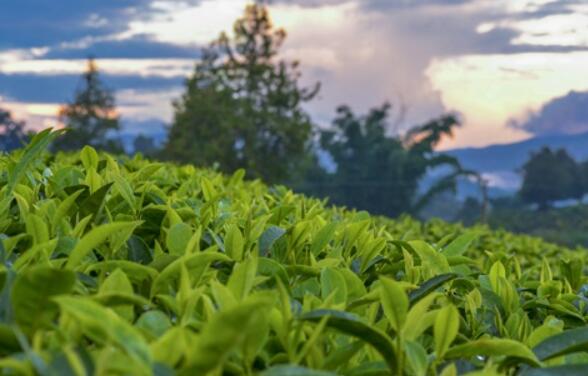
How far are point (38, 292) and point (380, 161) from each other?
5810 centimetres

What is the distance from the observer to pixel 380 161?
58812mm

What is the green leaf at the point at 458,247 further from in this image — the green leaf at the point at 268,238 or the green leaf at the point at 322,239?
the green leaf at the point at 268,238

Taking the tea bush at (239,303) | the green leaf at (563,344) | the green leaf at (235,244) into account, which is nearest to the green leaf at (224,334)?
the tea bush at (239,303)

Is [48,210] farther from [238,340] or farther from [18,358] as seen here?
[238,340]

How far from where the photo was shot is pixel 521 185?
70375 mm

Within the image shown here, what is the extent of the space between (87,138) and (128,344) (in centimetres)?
5655

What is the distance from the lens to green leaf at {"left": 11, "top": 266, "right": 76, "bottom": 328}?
110 cm

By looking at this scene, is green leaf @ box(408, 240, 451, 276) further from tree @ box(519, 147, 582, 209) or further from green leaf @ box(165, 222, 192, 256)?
tree @ box(519, 147, 582, 209)

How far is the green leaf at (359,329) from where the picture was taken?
1.25 m

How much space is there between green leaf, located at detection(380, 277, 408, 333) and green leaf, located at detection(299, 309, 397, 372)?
0.13 feet

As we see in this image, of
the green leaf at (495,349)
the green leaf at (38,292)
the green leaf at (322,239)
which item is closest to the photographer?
the green leaf at (38,292)

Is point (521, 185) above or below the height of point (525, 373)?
below

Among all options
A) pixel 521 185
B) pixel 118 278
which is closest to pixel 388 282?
pixel 118 278

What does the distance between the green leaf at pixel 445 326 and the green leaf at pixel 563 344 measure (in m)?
0.24
